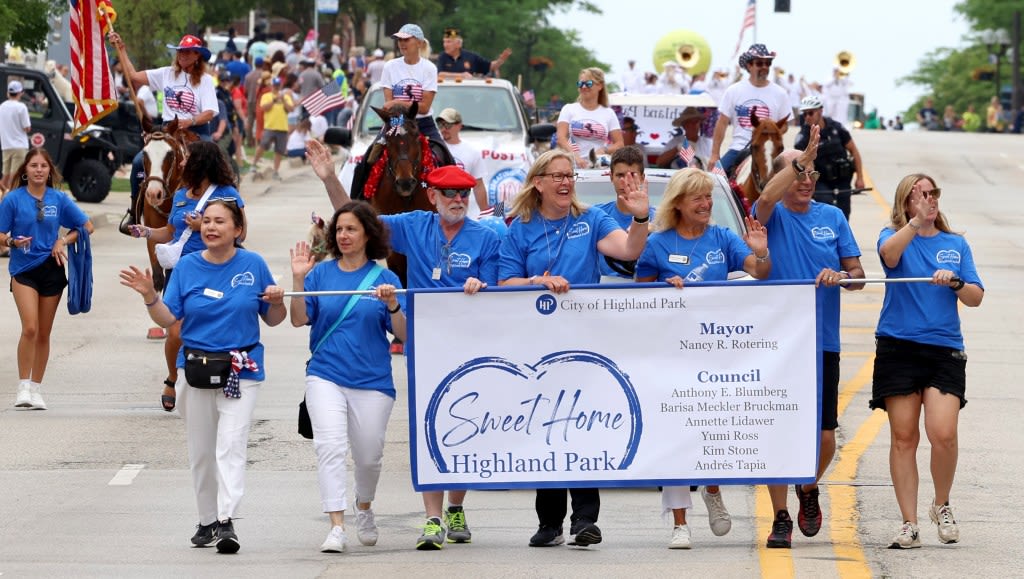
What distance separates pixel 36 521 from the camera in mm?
10500

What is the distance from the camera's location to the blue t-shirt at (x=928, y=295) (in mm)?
9875

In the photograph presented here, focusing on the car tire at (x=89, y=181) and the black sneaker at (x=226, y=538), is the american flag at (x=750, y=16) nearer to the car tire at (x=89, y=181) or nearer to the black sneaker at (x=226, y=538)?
the car tire at (x=89, y=181)

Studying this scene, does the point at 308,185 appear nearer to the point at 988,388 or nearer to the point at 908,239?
the point at 988,388

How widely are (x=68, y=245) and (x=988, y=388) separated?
7.42m

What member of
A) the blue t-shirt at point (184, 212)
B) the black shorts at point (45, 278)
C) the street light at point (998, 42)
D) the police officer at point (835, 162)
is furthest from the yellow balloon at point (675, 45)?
the blue t-shirt at point (184, 212)

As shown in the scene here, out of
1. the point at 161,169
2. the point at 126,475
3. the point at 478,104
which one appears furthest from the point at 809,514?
the point at 478,104

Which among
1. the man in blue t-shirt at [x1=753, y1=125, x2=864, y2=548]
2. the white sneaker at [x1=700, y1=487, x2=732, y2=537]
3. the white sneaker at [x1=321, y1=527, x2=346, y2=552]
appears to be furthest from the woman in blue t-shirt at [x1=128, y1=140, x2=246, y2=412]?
the white sneaker at [x1=700, y1=487, x2=732, y2=537]

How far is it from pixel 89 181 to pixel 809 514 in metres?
22.6

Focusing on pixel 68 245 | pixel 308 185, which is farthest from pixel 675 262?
pixel 308 185

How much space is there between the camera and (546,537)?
9891 mm

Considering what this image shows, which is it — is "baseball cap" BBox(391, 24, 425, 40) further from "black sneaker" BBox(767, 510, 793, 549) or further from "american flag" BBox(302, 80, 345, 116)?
"black sneaker" BBox(767, 510, 793, 549)

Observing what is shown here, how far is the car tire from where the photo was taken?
3073 cm

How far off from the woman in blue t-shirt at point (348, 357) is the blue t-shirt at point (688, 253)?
1.33m

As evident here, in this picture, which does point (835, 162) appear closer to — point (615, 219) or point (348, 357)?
point (615, 219)
